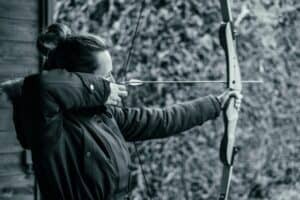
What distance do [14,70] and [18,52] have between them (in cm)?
10

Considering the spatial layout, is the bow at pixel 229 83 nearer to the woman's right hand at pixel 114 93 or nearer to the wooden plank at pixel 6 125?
the woman's right hand at pixel 114 93

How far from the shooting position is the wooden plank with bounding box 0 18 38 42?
2.63m

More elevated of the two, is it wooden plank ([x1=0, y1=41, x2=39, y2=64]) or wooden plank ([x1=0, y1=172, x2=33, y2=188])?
wooden plank ([x1=0, y1=41, x2=39, y2=64])

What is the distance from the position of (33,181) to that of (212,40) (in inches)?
71.1

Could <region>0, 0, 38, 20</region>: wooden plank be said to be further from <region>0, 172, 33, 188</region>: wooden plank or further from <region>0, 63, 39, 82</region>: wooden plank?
<region>0, 172, 33, 188</region>: wooden plank

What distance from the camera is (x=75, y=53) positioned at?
5.88 ft

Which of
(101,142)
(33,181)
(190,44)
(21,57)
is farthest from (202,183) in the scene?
(101,142)

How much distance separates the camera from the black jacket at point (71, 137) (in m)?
1.63

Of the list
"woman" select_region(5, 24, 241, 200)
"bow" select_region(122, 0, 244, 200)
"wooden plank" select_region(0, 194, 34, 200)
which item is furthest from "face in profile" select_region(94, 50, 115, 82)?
"wooden plank" select_region(0, 194, 34, 200)

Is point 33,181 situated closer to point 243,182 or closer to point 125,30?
point 125,30

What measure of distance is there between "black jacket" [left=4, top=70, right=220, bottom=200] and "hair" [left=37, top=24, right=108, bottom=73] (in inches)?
3.3

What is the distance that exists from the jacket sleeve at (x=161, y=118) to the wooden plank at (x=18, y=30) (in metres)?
0.91

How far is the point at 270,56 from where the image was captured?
13.3 ft

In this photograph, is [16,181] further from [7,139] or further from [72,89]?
[72,89]
